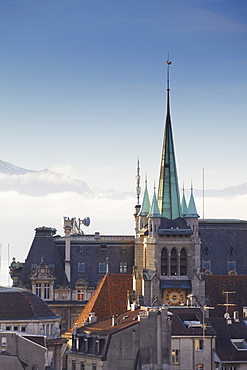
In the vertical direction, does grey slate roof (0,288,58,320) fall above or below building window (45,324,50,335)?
above

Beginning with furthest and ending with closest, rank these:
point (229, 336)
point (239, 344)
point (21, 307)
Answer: point (21, 307), point (229, 336), point (239, 344)

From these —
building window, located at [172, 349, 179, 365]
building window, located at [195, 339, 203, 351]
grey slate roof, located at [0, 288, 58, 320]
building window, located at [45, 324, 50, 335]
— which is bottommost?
building window, located at [172, 349, 179, 365]

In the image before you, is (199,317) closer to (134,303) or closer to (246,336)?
(246,336)

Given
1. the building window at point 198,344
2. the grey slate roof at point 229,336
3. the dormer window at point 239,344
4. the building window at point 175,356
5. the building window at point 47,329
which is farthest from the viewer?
the building window at point 47,329

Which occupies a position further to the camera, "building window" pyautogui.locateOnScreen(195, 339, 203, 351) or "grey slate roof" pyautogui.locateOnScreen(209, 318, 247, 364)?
"grey slate roof" pyautogui.locateOnScreen(209, 318, 247, 364)

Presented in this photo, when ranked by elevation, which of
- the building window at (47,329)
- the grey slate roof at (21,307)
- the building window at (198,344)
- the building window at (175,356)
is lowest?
the building window at (175,356)

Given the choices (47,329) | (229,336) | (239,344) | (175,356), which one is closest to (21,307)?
(47,329)

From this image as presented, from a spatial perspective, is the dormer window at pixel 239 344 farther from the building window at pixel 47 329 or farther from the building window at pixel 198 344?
the building window at pixel 47 329

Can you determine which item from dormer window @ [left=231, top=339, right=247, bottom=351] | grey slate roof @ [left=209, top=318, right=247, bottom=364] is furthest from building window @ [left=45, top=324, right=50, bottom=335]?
dormer window @ [left=231, top=339, right=247, bottom=351]

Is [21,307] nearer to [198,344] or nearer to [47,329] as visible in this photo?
[47,329]

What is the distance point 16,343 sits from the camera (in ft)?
523

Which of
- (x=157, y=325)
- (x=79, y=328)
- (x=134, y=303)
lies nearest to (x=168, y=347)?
(x=157, y=325)

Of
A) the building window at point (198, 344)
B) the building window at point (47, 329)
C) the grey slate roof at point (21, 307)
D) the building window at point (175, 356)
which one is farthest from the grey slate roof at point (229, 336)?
the grey slate roof at point (21, 307)

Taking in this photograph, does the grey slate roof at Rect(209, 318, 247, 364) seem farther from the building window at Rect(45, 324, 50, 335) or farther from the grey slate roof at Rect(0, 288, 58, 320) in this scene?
the grey slate roof at Rect(0, 288, 58, 320)
